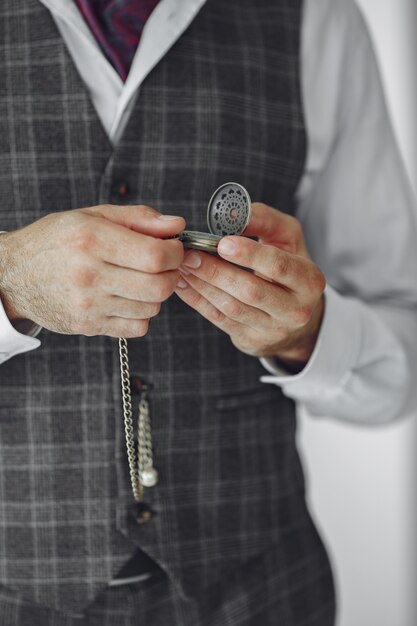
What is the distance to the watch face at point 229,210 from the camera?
0.71m

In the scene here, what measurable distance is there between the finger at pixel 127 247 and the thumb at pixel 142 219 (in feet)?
0.05

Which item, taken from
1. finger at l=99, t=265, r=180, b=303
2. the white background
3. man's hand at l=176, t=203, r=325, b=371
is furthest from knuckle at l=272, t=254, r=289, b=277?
the white background

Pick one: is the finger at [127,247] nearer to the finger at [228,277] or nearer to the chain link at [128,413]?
the finger at [228,277]

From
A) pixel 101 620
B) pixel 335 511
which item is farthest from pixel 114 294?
pixel 335 511

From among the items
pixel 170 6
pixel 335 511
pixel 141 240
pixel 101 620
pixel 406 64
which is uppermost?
pixel 170 6

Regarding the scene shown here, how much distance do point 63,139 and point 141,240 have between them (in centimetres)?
28

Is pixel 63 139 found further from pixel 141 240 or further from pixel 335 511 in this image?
pixel 335 511

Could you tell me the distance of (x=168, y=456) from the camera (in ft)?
3.04

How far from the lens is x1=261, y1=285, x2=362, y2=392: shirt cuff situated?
91 centimetres

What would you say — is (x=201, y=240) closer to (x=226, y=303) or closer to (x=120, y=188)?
A: (x=226, y=303)

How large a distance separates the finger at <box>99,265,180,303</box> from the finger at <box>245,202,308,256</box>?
0.49 ft

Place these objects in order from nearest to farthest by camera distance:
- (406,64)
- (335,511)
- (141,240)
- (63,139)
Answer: (141,240)
(63,139)
(406,64)
(335,511)

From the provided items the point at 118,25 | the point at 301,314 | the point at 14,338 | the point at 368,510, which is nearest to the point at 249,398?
the point at 301,314

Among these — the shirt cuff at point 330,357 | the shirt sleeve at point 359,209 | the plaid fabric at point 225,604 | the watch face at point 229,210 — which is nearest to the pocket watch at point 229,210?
the watch face at point 229,210
